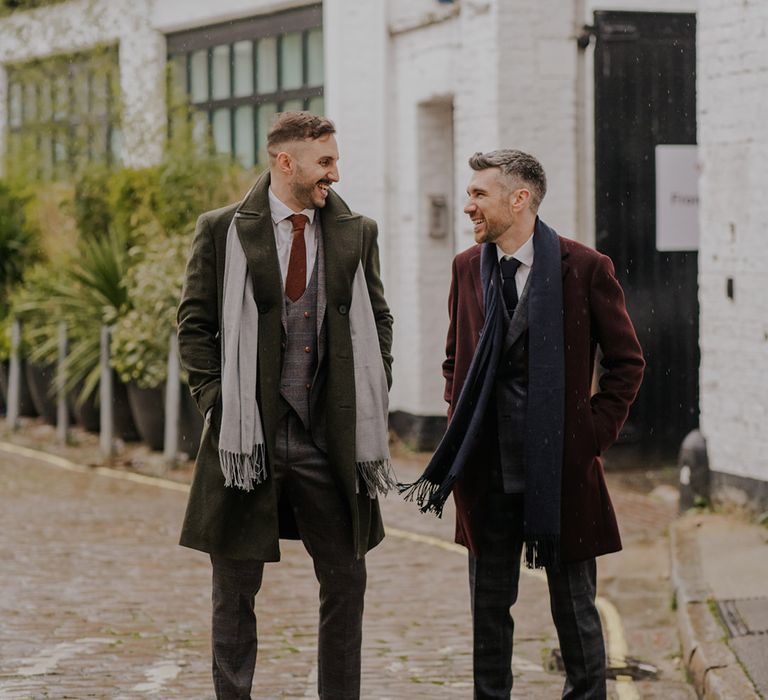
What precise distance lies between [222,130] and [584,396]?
1287cm

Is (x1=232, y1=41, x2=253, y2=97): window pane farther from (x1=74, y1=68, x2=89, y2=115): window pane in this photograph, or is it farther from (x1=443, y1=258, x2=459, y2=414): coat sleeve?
(x1=443, y1=258, x2=459, y2=414): coat sleeve

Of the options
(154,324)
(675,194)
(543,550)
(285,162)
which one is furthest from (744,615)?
(154,324)

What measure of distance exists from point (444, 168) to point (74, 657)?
7922 mm

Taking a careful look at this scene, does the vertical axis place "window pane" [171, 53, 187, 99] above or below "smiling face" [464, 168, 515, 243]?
above

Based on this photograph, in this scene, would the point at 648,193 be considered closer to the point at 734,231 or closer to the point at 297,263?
the point at 734,231

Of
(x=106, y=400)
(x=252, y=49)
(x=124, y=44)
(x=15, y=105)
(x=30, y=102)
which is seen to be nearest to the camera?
(x=106, y=400)

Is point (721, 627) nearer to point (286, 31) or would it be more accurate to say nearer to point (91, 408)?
point (91, 408)

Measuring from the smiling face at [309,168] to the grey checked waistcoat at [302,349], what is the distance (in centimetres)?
25

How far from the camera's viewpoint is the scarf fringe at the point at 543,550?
193 inches

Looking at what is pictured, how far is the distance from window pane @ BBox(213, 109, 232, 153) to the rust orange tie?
12.3 m

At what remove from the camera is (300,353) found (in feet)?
16.3

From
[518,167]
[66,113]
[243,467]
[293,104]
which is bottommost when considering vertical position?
[243,467]

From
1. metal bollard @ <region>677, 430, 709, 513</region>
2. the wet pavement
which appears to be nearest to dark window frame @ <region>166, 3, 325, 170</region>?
the wet pavement

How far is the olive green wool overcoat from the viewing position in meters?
4.90
